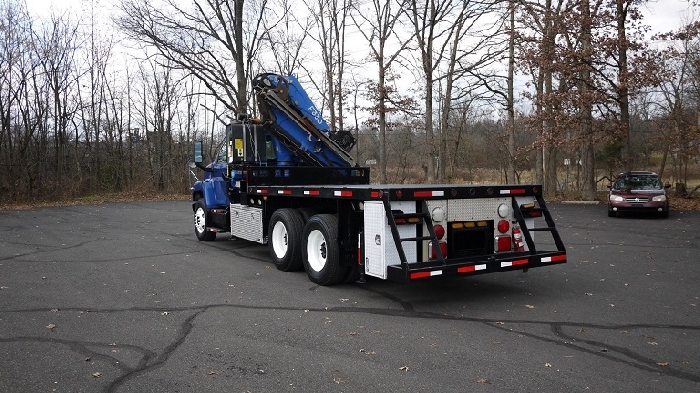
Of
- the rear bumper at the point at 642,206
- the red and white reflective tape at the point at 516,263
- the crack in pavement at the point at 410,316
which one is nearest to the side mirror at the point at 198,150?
the crack in pavement at the point at 410,316

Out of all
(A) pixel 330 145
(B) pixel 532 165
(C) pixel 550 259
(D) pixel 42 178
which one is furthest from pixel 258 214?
(B) pixel 532 165

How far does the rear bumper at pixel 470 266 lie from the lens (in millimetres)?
6488

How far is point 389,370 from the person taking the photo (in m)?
4.57

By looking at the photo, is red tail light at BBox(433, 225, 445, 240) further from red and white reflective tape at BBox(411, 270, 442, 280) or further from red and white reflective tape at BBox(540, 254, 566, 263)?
red and white reflective tape at BBox(540, 254, 566, 263)

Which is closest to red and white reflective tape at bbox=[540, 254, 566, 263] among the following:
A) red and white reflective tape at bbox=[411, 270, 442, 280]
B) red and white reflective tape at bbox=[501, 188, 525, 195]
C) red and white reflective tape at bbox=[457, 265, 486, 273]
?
red and white reflective tape at bbox=[501, 188, 525, 195]

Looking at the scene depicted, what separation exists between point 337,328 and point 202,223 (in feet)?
26.9

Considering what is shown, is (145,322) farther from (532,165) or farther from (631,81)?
(532,165)

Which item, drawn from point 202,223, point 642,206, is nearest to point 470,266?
point 202,223

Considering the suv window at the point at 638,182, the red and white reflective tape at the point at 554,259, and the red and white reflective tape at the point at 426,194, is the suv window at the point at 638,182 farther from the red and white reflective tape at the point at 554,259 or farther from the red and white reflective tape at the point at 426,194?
the red and white reflective tape at the point at 426,194

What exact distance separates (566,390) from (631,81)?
69.5 feet

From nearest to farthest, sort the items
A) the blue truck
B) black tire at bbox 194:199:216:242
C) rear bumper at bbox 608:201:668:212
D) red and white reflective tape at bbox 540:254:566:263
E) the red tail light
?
the blue truck < the red tail light < red and white reflective tape at bbox 540:254:566:263 < black tire at bbox 194:199:216:242 < rear bumper at bbox 608:201:668:212

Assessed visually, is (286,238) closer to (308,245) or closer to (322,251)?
(308,245)

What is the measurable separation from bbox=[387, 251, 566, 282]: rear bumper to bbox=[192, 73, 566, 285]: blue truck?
1 centimetres

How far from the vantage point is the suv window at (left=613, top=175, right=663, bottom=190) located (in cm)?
1905
